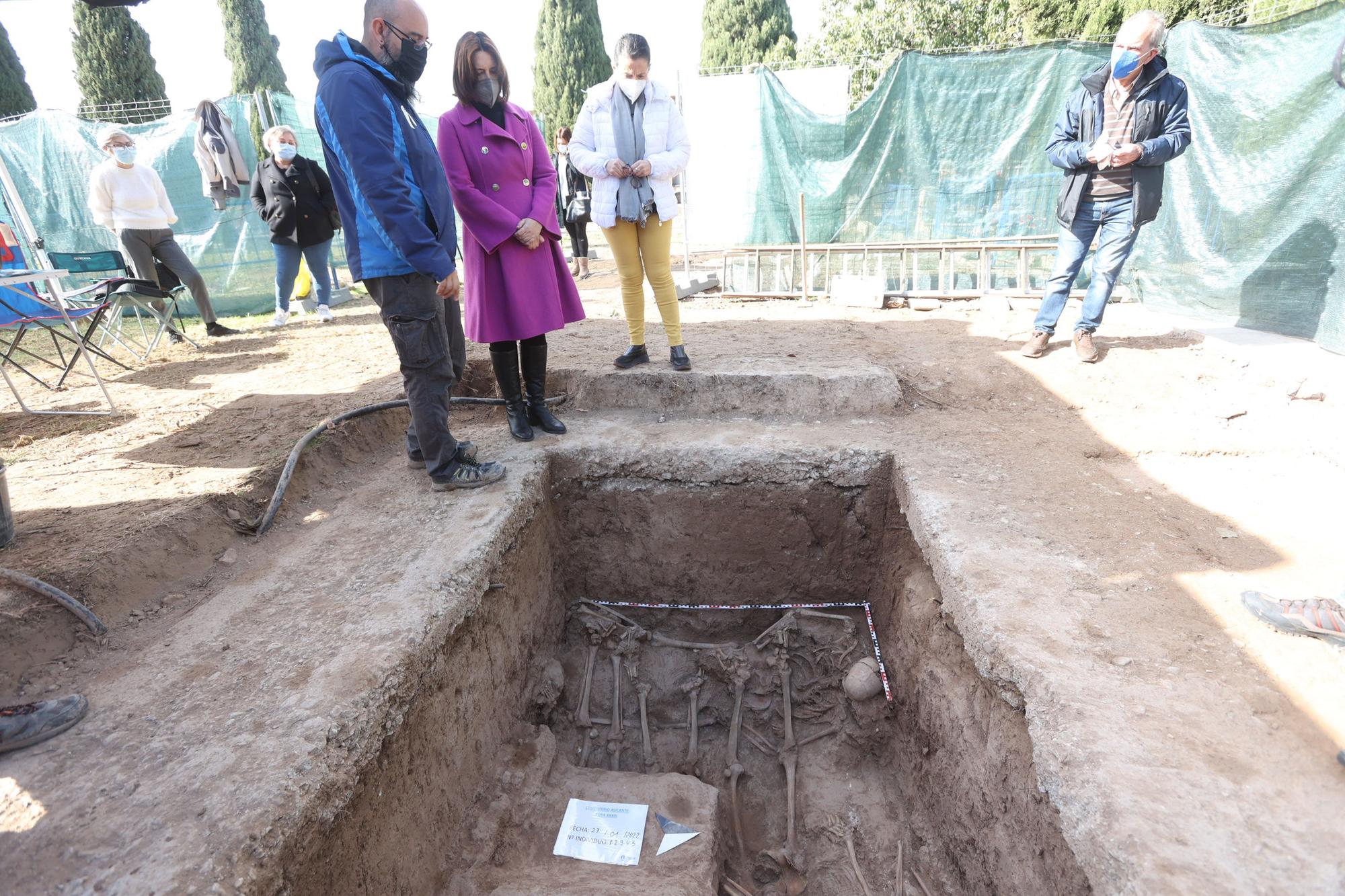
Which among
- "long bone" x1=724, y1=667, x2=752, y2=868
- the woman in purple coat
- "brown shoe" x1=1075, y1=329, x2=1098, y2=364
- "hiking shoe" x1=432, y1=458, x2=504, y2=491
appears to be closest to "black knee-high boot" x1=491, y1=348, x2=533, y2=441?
the woman in purple coat

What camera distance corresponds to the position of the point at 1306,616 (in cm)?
209

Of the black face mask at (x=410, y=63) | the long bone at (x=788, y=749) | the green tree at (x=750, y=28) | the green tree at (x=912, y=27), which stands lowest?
the long bone at (x=788, y=749)

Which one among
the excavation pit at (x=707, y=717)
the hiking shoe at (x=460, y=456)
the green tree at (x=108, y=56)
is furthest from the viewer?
the green tree at (x=108, y=56)

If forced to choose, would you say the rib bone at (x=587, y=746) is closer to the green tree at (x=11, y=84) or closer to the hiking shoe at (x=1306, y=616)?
the hiking shoe at (x=1306, y=616)

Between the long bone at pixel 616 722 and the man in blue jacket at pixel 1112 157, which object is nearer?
the long bone at pixel 616 722

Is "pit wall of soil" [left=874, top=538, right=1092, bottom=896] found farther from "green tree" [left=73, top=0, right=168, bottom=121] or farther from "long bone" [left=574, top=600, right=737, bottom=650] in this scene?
"green tree" [left=73, top=0, right=168, bottom=121]

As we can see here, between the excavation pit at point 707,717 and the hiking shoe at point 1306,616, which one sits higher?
the hiking shoe at point 1306,616

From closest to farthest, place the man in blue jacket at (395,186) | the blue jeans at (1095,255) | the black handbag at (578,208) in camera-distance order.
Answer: the man in blue jacket at (395,186)
the blue jeans at (1095,255)
the black handbag at (578,208)

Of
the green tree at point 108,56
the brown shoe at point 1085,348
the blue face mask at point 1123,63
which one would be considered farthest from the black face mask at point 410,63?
the green tree at point 108,56

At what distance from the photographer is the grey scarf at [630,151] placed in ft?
12.7

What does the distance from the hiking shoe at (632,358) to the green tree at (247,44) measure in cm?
2672

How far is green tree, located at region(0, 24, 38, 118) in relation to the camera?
17.2 m

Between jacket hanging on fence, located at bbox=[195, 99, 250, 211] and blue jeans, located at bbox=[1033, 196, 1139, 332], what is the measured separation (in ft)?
27.9

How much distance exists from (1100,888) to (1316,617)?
Answer: 1.27 m
